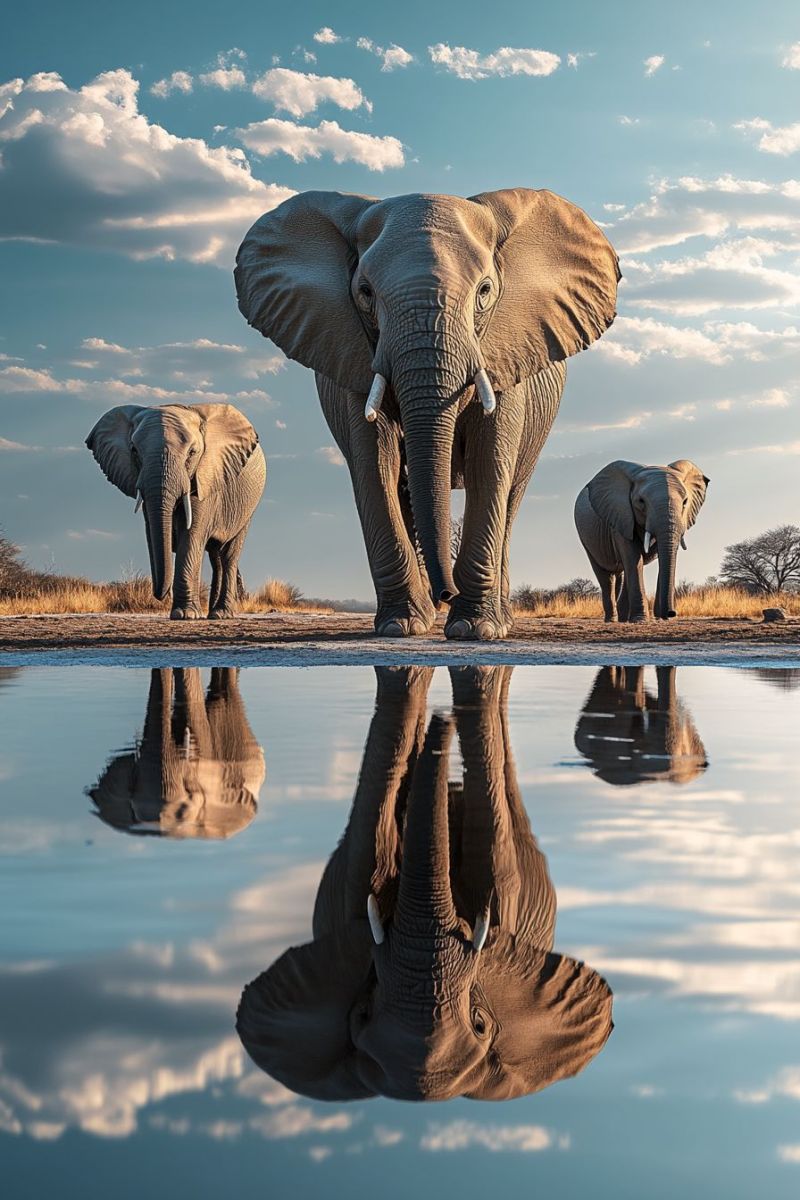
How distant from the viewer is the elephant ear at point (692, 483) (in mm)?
23461

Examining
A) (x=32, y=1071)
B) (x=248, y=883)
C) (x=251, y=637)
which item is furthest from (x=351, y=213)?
(x=32, y=1071)

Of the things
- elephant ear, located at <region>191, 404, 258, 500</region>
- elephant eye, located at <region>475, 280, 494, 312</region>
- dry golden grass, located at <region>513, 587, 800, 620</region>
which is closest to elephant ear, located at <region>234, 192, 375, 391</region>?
elephant eye, located at <region>475, 280, 494, 312</region>

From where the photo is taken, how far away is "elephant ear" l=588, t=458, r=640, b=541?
23.1m

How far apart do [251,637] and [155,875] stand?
409 inches

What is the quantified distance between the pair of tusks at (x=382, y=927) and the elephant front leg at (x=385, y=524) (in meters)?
9.21

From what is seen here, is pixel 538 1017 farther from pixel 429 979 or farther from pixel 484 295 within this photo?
pixel 484 295

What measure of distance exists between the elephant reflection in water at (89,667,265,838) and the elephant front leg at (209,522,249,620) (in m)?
16.1

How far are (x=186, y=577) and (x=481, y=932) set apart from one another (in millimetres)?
17485

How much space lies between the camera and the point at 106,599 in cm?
2691

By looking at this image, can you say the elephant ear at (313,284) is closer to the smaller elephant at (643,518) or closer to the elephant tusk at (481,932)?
the elephant tusk at (481,932)

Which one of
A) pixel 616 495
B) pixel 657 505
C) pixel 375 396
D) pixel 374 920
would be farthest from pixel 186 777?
pixel 616 495

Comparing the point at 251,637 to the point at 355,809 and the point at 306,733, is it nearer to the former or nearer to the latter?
the point at 306,733

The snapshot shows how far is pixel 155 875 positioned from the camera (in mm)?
2451

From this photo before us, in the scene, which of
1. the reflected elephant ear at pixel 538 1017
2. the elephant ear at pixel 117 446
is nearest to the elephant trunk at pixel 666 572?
the elephant ear at pixel 117 446
